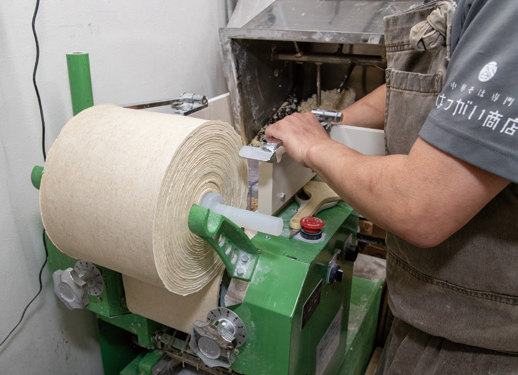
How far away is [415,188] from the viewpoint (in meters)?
0.61

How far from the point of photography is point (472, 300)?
77cm

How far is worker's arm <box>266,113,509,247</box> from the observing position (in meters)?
0.58

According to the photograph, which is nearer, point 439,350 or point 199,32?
point 439,350

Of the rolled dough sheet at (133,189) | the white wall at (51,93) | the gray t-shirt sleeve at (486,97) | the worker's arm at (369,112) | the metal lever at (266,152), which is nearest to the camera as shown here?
the gray t-shirt sleeve at (486,97)

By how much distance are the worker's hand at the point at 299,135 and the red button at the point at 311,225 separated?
5.9 inches

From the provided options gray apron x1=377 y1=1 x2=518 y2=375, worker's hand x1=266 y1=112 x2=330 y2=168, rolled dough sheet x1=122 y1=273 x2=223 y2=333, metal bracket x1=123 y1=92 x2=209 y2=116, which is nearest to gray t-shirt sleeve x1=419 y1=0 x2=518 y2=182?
gray apron x1=377 y1=1 x2=518 y2=375

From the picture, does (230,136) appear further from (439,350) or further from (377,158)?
(439,350)

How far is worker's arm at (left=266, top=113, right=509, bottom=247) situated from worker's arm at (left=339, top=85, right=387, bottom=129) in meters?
0.44

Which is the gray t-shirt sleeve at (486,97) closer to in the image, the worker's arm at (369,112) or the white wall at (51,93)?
the worker's arm at (369,112)

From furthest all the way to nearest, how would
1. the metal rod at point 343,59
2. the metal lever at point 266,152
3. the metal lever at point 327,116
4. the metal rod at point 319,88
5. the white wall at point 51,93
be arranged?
the metal rod at point 319,88
the metal rod at point 343,59
the metal lever at point 327,116
the white wall at point 51,93
the metal lever at point 266,152

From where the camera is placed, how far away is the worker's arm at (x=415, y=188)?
579 mm

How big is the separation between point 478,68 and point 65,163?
2.19ft

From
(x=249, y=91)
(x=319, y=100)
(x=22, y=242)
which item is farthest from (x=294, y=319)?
(x=319, y=100)

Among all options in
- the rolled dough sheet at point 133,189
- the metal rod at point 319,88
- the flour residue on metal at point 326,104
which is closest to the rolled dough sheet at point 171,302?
the rolled dough sheet at point 133,189
